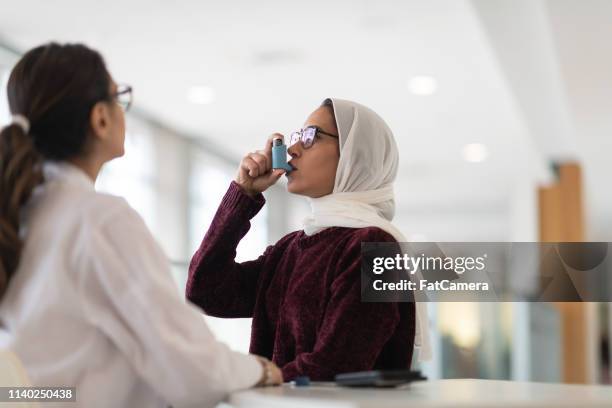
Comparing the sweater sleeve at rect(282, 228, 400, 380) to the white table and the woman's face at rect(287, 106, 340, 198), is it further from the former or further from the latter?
the woman's face at rect(287, 106, 340, 198)

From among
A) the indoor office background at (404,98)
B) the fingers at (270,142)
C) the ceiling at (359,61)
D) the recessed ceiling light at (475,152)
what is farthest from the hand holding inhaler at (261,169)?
the recessed ceiling light at (475,152)

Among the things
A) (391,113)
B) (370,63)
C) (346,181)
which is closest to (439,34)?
(370,63)

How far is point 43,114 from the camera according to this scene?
1.43 m

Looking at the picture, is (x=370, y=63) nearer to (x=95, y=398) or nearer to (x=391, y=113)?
(x=391, y=113)

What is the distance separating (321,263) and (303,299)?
82mm

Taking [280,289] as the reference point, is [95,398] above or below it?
below

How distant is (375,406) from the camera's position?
115 centimetres

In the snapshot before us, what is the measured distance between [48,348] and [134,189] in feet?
22.0

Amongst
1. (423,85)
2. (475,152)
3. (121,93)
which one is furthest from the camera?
(475,152)

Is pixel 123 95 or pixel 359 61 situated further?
pixel 359 61

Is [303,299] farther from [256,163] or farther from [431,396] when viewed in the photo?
[431,396]

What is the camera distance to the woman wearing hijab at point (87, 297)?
1.35 m

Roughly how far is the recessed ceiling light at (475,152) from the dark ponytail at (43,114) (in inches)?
321

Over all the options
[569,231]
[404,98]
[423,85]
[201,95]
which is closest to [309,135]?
[423,85]
